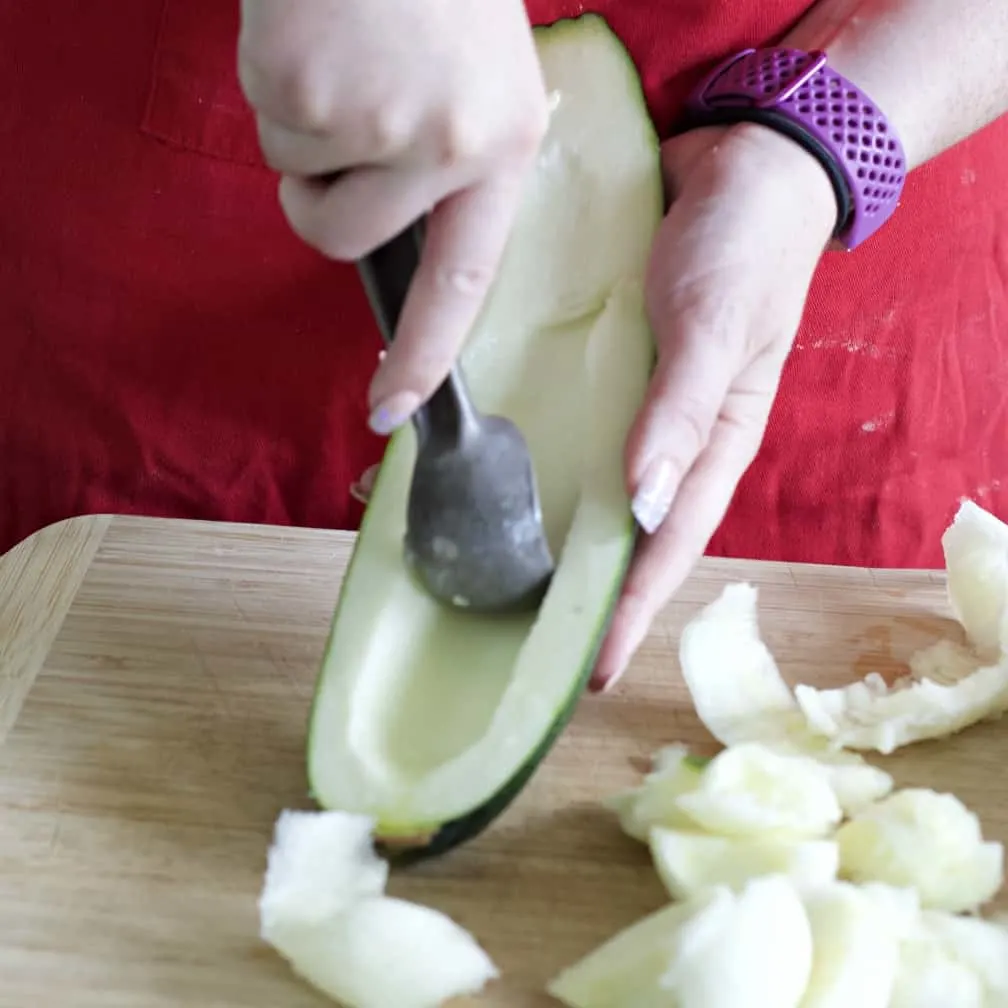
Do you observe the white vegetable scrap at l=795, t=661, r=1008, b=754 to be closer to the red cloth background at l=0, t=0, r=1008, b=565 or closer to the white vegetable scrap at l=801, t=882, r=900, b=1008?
the white vegetable scrap at l=801, t=882, r=900, b=1008

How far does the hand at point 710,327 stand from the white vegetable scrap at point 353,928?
Answer: 0.67 ft

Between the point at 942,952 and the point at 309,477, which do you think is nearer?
the point at 942,952

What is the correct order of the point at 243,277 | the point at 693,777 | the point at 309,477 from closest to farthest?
the point at 693,777 → the point at 243,277 → the point at 309,477

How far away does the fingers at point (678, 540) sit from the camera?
82 centimetres

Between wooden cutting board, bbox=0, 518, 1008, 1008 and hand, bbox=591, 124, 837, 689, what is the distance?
12 cm

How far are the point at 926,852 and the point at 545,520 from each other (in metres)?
0.33

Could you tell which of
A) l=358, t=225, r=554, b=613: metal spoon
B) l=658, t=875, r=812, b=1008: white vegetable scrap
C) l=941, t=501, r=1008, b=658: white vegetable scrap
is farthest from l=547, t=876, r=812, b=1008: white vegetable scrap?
l=941, t=501, r=1008, b=658: white vegetable scrap

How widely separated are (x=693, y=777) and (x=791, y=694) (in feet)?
0.55

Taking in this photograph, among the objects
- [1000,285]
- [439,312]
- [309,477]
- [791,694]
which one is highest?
[439,312]

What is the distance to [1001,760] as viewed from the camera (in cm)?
85

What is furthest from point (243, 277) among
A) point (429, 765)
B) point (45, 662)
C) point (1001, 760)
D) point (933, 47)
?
point (1001, 760)

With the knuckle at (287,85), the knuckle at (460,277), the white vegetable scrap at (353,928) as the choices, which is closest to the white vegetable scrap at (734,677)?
the white vegetable scrap at (353,928)

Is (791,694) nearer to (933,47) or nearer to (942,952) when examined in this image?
(942,952)

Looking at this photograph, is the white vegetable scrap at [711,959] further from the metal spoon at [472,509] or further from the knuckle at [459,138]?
the knuckle at [459,138]
